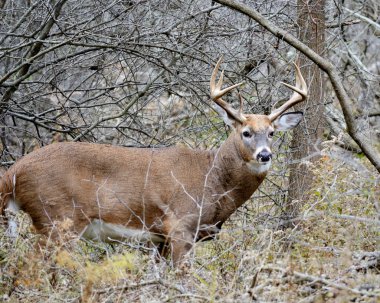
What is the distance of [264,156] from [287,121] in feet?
2.44

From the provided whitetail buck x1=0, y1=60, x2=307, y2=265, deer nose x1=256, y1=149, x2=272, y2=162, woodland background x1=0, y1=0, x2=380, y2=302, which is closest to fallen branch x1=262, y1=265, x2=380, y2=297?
woodland background x1=0, y1=0, x2=380, y2=302

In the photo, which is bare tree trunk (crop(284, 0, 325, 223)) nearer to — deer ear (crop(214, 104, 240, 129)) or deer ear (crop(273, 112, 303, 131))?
deer ear (crop(273, 112, 303, 131))

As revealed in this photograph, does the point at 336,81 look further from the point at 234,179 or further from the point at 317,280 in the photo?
the point at 317,280

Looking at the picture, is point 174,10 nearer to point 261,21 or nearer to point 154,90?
point 154,90

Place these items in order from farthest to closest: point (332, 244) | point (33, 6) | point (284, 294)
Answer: point (33, 6)
point (332, 244)
point (284, 294)

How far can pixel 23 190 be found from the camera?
22.2 feet

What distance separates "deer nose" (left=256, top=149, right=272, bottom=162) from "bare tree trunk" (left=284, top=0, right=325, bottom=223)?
97 cm

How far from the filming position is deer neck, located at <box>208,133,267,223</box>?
741cm

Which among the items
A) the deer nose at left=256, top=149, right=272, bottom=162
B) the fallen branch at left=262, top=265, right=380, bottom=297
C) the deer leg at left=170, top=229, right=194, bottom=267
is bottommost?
the deer leg at left=170, top=229, right=194, bottom=267

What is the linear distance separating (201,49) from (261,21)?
1366mm

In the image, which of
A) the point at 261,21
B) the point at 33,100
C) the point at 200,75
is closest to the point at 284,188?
the point at 200,75

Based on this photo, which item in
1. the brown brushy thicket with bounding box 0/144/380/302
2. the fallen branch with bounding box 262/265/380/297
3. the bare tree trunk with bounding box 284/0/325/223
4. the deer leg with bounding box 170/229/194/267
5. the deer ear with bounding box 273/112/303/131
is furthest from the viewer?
the bare tree trunk with bounding box 284/0/325/223

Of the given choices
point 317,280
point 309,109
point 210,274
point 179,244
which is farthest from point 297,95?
point 317,280

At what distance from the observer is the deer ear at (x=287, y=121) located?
25.6 ft
